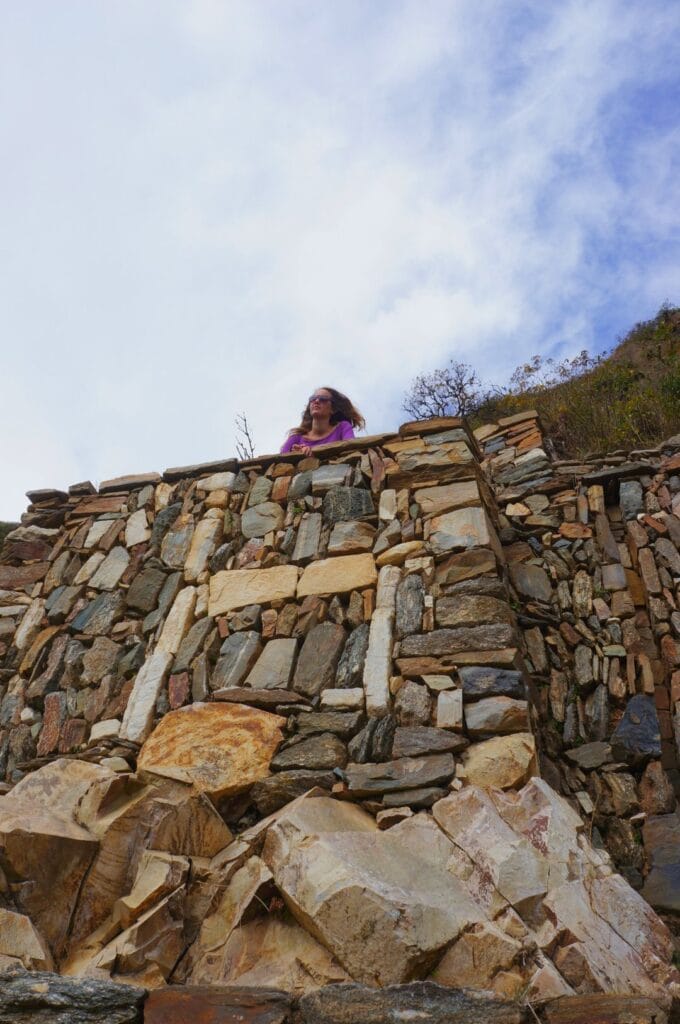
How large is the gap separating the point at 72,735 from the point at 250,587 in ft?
4.84

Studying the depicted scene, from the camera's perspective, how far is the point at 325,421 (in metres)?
6.37

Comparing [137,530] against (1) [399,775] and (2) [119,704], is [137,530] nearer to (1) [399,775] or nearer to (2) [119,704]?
(2) [119,704]

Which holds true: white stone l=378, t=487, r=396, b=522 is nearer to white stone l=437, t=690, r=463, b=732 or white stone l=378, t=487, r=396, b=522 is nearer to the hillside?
white stone l=437, t=690, r=463, b=732

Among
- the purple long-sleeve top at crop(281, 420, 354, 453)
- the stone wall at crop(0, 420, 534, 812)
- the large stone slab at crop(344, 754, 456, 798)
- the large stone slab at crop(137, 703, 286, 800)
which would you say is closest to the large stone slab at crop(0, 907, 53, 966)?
the large stone slab at crop(137, 703, 286, 800)

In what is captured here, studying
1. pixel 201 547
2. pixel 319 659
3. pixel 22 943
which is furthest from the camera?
pixel 201 547

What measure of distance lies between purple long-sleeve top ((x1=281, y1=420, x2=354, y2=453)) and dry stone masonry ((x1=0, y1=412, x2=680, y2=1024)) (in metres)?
0.39

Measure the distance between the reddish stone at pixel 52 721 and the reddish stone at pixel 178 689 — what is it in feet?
2.69

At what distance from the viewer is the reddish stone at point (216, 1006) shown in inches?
89.3

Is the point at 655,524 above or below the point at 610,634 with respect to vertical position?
above

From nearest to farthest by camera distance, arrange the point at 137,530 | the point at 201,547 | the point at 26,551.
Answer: the point at 201,547
the point at 137,530
the point at 26,551

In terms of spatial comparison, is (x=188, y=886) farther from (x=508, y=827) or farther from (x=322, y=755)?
(x=508, y=827)

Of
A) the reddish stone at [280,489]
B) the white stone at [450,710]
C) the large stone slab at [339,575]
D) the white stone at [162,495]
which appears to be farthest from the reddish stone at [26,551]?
the white stone at [450,710]

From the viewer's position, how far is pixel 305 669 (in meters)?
4.21

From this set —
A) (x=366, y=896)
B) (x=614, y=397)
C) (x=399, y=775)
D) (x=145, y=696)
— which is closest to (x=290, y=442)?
(x=145, y=696)
